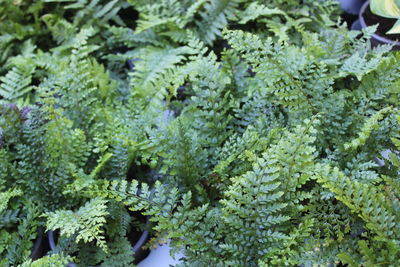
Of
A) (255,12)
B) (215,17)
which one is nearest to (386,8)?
(255,12)

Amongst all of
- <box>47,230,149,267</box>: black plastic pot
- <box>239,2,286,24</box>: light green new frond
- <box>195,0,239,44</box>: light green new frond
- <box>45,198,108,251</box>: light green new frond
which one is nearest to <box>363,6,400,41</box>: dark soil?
<box>239,2,286,24</box>: light green new frond

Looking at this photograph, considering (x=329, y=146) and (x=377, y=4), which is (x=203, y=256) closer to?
(x=329, y=146)

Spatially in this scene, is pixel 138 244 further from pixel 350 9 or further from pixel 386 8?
pixel 350 9

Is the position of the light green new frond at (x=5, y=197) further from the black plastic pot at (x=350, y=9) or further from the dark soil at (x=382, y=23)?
the black plastic pot at (x=350, y=9)

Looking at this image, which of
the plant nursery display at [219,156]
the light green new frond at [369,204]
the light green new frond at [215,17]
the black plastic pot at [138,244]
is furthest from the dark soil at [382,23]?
the black plastic pot at [138,244]

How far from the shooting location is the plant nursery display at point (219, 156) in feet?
4.56

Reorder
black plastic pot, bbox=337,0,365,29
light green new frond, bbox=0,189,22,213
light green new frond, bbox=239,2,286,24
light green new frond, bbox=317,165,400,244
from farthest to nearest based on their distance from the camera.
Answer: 1. black plastic pot, bbox=337,0,365,29
2. light green new frond, bbox=239,2,286,24
3. light green new frond, bbox=0,189,22,213
4. light green new frond, bbox=317,165,400,244

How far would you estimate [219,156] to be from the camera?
5.66ft

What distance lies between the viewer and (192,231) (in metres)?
1.44

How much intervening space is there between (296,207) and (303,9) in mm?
1384

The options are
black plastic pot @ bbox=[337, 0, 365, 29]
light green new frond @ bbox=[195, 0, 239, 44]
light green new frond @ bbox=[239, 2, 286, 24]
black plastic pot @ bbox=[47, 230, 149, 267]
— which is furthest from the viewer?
black plastic pot @ bbox=[337, 0, 365, 29]

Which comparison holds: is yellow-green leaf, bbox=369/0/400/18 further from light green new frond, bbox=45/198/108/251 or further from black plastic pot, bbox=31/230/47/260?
black plastic pot, bbox=31/230/47/260

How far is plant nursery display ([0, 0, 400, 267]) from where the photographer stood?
1389mm

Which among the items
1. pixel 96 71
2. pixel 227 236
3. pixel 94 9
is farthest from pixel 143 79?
pixel 227 236
